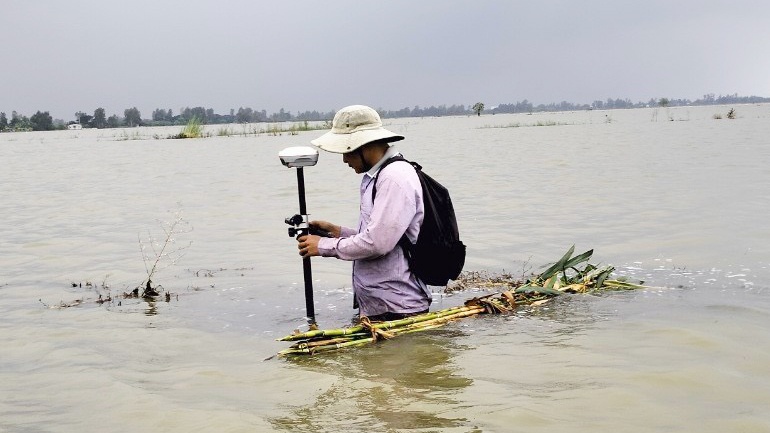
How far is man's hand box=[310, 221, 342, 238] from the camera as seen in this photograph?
4719 mm

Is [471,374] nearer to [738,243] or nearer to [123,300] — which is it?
[123,300]

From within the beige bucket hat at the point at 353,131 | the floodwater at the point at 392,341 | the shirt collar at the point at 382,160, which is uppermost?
the beige bucket hat at the point at 353,131

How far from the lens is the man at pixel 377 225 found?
4.19 meters

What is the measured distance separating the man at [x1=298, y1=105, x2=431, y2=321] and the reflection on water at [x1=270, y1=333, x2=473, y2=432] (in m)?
0.29

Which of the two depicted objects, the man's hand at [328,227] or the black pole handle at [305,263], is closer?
the black pole handle at [305,263]

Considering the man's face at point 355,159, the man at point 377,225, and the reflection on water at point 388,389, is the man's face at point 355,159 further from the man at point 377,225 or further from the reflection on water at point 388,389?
the reflection on water at point 388,389

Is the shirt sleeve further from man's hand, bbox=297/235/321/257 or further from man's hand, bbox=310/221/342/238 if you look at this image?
man's hand, bbox=310/221/342/238

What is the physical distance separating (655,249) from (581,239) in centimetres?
100

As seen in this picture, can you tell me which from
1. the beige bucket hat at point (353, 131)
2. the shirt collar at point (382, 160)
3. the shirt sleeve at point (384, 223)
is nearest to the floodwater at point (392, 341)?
the shirt sleeve at point (384, 223)

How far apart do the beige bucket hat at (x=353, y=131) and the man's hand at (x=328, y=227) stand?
1.86 ft

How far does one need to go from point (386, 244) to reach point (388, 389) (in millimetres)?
894

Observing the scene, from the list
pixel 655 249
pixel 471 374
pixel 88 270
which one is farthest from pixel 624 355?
pixel 88 270

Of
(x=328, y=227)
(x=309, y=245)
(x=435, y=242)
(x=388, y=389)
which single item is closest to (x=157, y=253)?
(x=328, y=227)

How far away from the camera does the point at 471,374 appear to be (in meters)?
3.92
